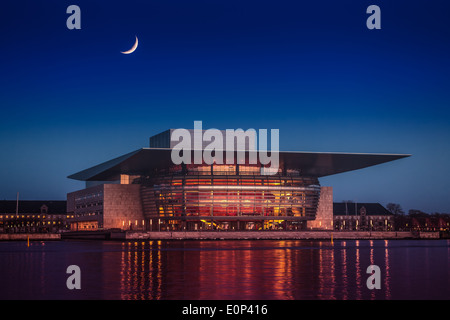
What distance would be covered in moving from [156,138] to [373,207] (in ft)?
247

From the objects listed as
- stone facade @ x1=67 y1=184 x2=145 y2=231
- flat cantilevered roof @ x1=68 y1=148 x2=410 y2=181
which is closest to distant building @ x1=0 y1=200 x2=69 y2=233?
stone facade @ x1=67 y1=184 x2=145 y2=231

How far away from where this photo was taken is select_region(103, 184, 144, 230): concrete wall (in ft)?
402

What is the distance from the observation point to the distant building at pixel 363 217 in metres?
170

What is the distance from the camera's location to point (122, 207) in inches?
4857

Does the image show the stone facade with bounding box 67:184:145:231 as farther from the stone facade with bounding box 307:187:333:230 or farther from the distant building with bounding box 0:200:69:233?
the distant building with bounding box 0:200:69:233

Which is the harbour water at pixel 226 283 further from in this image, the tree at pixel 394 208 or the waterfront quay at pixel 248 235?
the tree at pixel 394 208

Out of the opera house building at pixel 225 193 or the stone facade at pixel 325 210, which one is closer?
the opera house building at pixel 225 193

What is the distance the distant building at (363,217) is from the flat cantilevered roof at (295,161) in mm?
48974

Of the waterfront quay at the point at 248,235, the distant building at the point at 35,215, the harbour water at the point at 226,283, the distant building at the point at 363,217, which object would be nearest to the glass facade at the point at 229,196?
the waterfront quay at the point at 248,235
